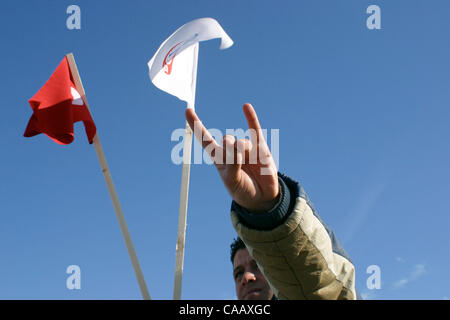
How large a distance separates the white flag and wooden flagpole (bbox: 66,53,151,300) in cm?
90

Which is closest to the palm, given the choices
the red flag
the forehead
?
the forehead

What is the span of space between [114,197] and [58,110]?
1497 mm

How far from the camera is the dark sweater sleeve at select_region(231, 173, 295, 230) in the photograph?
288 centimetres

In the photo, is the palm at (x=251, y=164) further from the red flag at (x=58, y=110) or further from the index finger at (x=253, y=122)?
the red flag at (x=58, y=110)

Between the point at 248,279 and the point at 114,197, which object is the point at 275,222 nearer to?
the point at 114,197

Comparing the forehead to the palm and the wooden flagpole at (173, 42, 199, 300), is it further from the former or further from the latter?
the palm

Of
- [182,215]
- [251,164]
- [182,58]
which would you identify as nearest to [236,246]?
[182,215]

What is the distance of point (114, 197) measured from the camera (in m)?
4.86

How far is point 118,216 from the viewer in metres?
4.77
